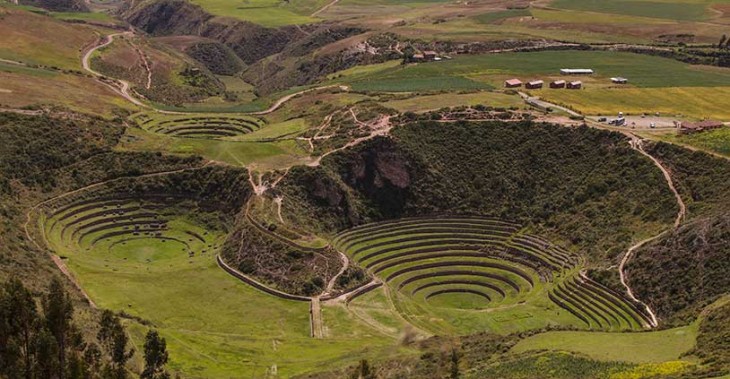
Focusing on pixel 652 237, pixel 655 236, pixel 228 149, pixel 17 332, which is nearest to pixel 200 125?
pixel 228 149

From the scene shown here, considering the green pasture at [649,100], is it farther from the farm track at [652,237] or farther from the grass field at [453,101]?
the farm track at [652,237]

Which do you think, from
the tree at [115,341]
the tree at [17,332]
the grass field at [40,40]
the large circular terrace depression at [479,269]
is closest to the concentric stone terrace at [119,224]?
the large circular terrace depression at [479,269]

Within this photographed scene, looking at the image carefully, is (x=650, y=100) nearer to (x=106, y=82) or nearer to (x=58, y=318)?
(x=106, y=82)

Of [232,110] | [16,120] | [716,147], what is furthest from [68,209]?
[716,147]

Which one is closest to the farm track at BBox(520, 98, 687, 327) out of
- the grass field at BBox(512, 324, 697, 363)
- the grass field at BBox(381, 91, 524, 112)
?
the grass field at BBox(512, 324, 697, 363)

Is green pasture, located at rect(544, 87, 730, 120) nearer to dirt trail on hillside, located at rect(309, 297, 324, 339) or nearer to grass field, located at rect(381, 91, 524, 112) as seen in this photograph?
grass field, located at rect(381, 91, 524, 112)

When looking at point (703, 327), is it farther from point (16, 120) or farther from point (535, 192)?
point (16, 120)
